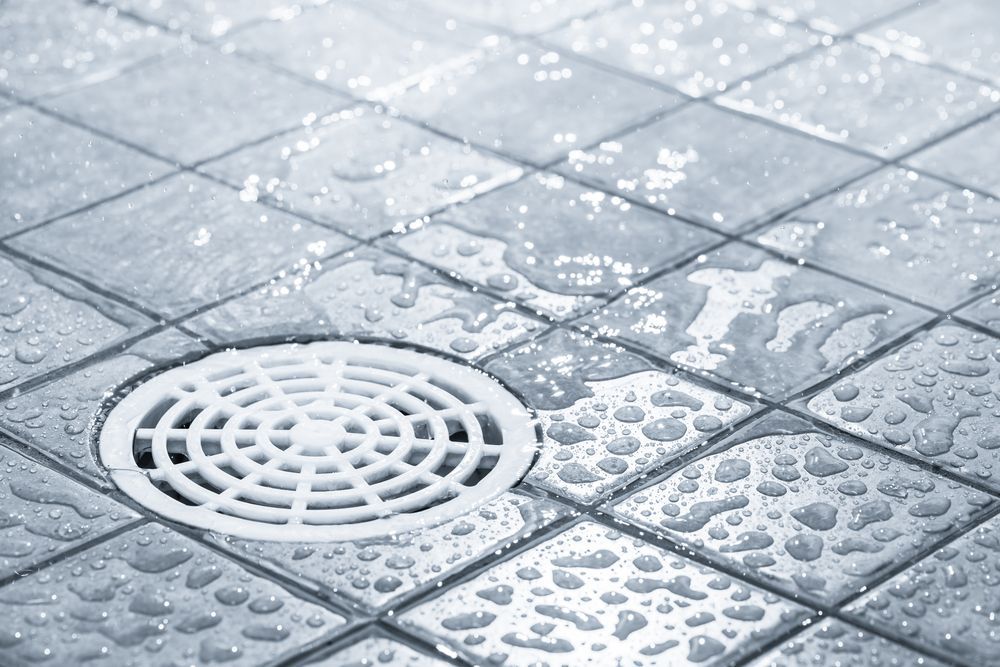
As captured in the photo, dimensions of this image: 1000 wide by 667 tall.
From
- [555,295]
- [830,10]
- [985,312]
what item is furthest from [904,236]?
[830,10]

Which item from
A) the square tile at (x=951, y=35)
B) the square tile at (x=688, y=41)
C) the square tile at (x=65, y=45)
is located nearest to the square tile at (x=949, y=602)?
the square tile at (x=688, y=41)

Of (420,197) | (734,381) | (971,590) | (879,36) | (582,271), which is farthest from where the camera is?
(879,36)

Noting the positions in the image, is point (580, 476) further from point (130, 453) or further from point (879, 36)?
point (879, 36)

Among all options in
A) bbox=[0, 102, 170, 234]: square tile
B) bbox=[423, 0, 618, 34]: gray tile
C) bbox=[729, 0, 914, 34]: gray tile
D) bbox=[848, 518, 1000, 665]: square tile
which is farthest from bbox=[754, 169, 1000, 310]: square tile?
bbox=[0, 102, 170, 234]: square tile

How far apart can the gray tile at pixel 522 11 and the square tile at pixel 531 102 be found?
26 cm

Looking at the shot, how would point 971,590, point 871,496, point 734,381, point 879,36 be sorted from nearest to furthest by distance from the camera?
point 971,590 < point 871,496 < point 734,381 < point 879,36

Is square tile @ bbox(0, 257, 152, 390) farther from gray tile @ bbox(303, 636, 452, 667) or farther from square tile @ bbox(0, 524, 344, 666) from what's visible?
gray tile @ bbox(303, 636, 452, 667)

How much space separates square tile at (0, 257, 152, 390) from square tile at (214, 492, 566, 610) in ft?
2.63

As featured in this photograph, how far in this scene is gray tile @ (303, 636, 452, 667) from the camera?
265 cm

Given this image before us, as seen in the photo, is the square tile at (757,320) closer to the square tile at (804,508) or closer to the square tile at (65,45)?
the square tile at (804,508)

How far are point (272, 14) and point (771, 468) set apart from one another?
2819 mm

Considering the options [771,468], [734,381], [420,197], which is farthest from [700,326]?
[420,197]

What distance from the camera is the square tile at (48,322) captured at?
11.6 ft

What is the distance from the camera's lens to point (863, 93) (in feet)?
15.9
